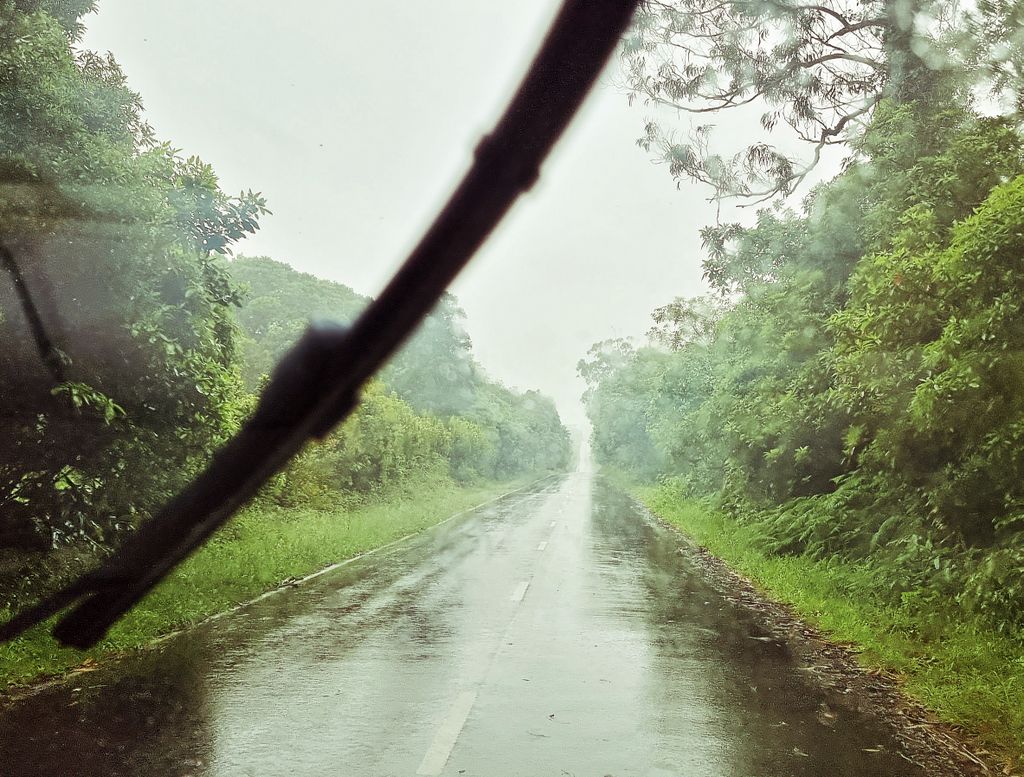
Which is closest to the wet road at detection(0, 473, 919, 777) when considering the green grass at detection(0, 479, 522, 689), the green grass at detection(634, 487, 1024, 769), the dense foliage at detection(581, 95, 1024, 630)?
the green grass at detection(0, 479, 522, 689)

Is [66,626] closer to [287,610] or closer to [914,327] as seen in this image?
[287,610]

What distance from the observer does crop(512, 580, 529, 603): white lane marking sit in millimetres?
10289

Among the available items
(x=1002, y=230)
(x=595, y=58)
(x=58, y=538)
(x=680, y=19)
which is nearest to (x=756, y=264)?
(x=680, y=19)

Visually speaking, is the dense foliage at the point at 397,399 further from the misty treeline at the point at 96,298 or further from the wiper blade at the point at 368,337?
the wiper blade at the point at 368,337

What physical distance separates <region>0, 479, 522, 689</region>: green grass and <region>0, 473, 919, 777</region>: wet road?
411 millimetres

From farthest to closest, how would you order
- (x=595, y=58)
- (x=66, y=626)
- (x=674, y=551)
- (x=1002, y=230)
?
(x=674, y=551)
(x=1002, y=230)
(x=66, y=626)
(x=595, y=58)

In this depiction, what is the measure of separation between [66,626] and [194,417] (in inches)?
242

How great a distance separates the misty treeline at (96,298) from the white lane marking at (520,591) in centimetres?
406

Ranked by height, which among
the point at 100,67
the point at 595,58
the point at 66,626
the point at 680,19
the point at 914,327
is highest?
the point at 680,19

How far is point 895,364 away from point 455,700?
677cm

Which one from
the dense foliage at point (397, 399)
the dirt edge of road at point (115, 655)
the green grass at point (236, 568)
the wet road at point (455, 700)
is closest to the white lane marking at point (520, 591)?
the wet road at point (455, 700)

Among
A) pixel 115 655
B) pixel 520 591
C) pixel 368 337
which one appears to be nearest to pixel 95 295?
pixel 115 655

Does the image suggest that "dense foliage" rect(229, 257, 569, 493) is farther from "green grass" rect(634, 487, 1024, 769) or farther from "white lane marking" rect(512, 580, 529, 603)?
"green grass" rect(634, 487, 1024, 769)

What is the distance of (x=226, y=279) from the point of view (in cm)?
873
